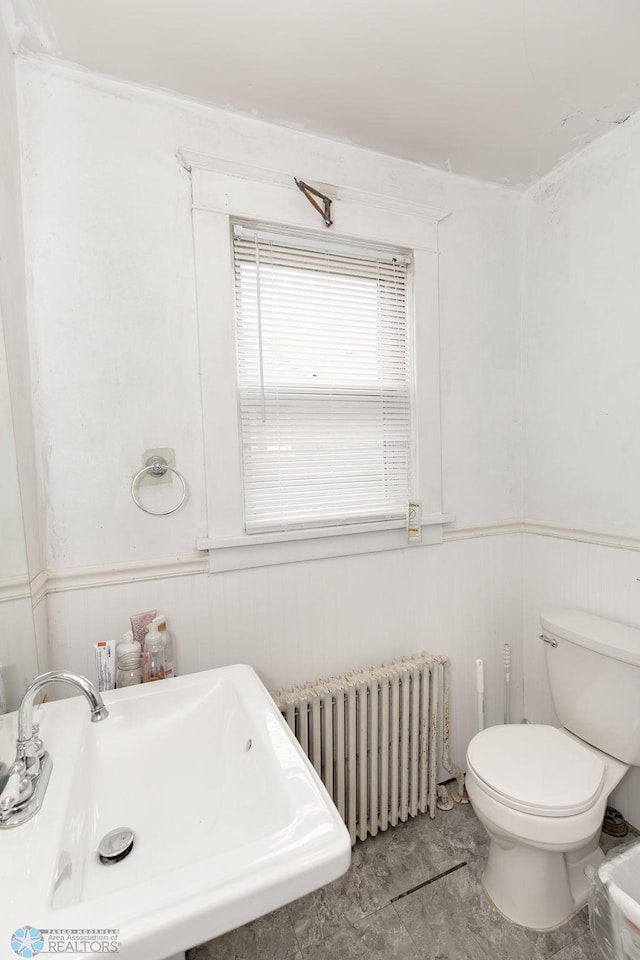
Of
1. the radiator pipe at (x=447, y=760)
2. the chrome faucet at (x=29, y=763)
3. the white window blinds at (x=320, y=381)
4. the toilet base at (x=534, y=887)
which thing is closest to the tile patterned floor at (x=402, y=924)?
the toilet base at (x=534, y=887)

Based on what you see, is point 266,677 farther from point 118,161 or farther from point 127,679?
point 118,161

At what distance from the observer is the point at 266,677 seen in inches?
59.4

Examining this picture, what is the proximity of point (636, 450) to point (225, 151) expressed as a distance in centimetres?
168

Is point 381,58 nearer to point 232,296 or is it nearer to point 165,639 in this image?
point 232,296

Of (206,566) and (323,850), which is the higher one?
(206,566)

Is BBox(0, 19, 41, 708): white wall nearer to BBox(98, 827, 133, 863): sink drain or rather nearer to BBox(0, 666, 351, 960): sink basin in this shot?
BBox(0, 666, 351, 960): sink basin

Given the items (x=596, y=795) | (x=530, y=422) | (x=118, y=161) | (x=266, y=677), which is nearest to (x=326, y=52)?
(x=118, y=161)

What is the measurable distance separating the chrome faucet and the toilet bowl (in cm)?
113

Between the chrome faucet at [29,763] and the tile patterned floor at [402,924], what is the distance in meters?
0.90

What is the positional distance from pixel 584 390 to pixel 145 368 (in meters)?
1.58

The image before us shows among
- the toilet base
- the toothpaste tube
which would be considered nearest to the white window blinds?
the toothpaste tube

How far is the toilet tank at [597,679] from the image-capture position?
1.37 meters

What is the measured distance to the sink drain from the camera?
80 centimetres

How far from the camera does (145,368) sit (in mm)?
1321
